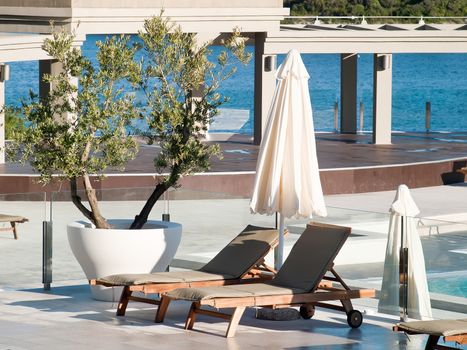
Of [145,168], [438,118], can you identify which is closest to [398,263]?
[145,168]

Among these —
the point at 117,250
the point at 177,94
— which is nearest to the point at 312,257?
the point at 117,250

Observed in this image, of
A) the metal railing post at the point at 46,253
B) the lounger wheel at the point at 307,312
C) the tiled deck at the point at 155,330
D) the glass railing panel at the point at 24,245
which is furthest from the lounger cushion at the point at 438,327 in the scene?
the glass railing panel at the point at 24,245

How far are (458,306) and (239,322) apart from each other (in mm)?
1912

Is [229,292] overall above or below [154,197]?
below

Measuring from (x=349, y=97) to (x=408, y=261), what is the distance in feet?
67.2

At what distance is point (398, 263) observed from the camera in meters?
11.0

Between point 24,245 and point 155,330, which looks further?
point 24,245

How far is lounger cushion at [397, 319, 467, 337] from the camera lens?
856 cm

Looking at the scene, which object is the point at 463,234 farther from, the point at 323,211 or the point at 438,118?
the point at 438,118

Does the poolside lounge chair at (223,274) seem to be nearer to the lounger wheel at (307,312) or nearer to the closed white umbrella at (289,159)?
the closed white umbrella at (289,159)

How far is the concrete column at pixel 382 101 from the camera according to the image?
92.1ft

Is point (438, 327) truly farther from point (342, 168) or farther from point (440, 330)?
point (342, 168)

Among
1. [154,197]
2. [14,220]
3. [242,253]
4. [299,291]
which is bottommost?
[299,291]

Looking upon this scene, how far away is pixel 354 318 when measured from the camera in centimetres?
1053
